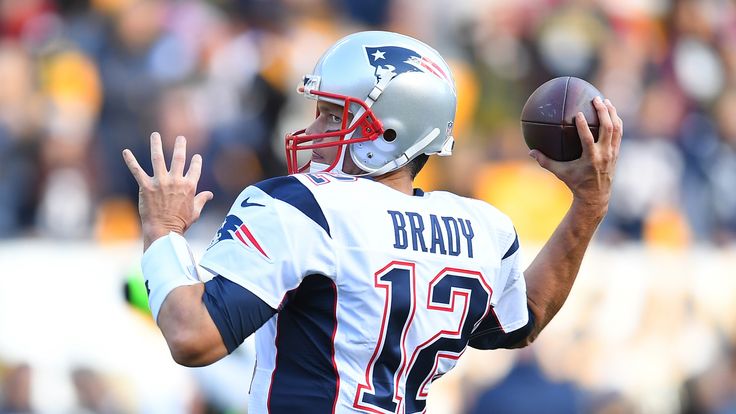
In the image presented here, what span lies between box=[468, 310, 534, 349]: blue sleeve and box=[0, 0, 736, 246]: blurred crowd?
4.87 m

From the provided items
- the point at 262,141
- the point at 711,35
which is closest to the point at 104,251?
the point at 262,141

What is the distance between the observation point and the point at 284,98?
9234mm

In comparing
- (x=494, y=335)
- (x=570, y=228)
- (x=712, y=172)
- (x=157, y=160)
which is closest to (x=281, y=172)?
(x=712, y=172)

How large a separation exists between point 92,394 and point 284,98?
2654 millimetres

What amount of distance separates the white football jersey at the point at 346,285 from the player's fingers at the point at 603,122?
56cm

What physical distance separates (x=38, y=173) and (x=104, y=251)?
3.29 feet

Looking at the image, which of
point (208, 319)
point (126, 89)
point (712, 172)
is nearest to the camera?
point (208, 319)

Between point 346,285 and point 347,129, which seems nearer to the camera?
point 346,285

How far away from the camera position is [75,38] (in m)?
9.32

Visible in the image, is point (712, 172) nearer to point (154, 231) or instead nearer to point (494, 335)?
point (494, 335)

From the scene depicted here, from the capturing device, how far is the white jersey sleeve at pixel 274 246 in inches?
126

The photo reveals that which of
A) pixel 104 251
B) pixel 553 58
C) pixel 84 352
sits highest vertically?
pixel 553 58

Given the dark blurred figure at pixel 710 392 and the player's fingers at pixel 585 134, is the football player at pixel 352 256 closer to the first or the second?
the player's fingers at pixel 585 134

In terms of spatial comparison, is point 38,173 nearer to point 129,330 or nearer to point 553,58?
point 129,330
